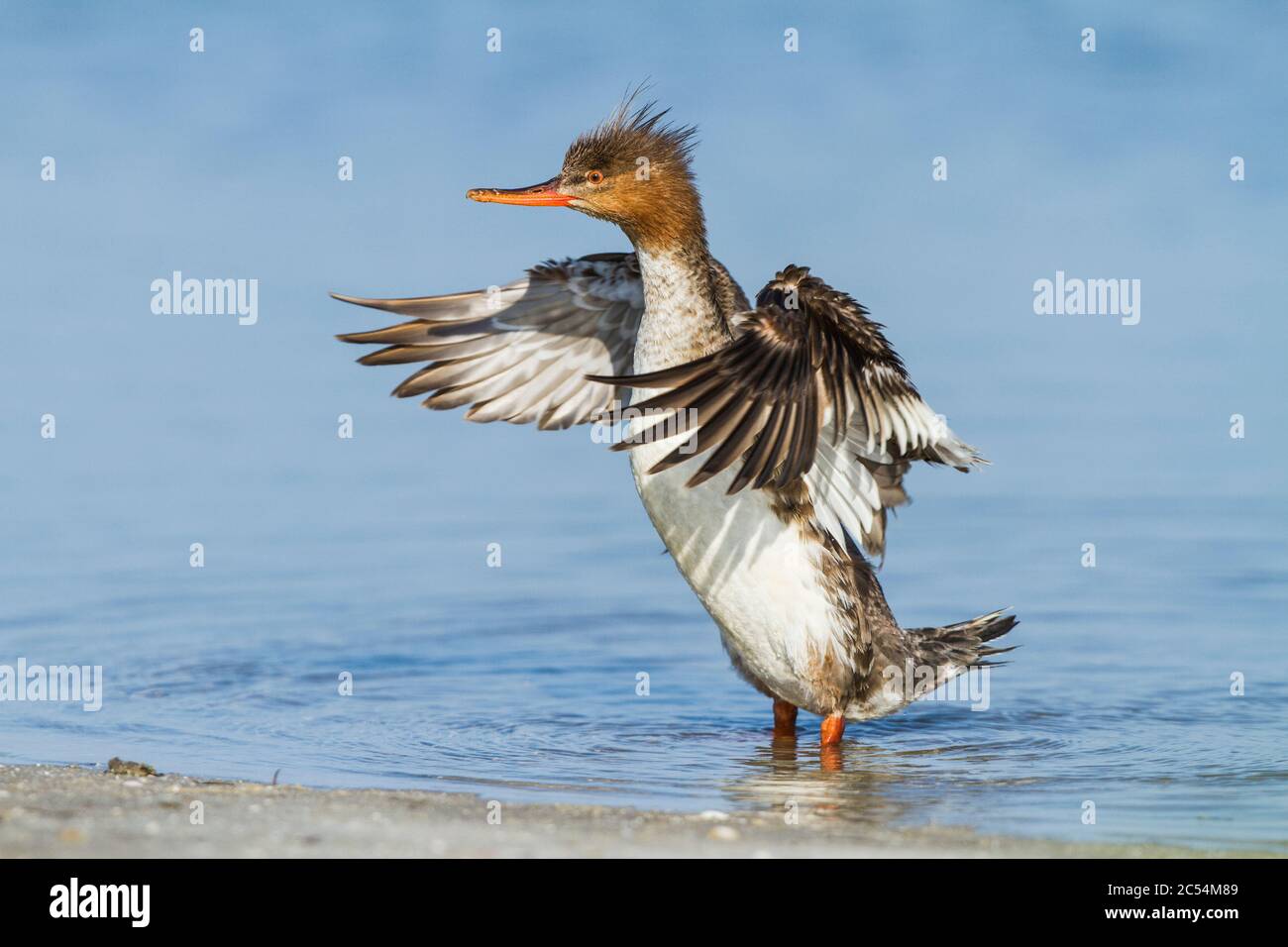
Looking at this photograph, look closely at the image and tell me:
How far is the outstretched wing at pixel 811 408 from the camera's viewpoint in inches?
259

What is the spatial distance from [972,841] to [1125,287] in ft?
40.5

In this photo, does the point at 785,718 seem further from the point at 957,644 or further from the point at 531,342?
the point at 531,342

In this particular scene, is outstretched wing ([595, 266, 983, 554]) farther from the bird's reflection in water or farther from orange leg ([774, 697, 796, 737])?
the bird's reflection in water

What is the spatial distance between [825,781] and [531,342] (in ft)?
9.01

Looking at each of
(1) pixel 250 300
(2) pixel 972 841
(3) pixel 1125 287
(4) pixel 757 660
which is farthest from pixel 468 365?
(3) pixel 1125 287

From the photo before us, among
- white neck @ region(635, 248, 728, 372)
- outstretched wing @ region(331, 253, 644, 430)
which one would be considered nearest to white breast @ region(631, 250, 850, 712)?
white neck @ region(635, 248, 728, 372)

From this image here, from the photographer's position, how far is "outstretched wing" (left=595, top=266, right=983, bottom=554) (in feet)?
21.6

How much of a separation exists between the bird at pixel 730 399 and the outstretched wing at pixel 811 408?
0.01 metres

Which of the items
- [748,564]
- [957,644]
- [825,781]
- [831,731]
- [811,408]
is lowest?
[825,781]

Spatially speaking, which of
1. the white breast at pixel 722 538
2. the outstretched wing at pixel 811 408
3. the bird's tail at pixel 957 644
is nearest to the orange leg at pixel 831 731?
the white breast at pixel 722 538

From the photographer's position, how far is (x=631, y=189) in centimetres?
816

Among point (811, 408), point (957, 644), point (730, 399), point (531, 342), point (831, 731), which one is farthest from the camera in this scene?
point (957, 644)

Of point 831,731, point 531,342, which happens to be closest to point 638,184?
point 531,342
